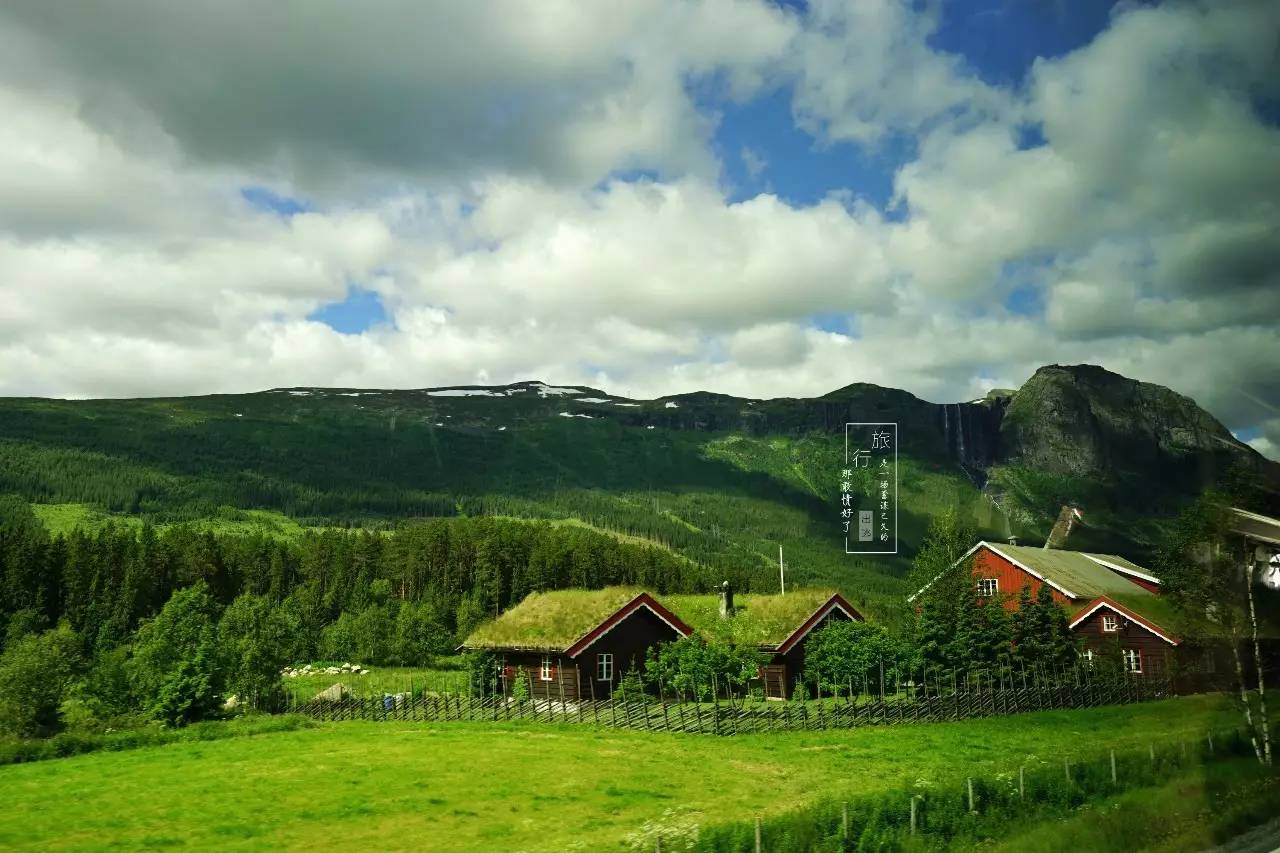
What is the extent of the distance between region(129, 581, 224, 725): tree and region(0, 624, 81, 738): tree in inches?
165

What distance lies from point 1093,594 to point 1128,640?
163 inches

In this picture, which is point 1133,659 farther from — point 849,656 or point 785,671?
point 785,671

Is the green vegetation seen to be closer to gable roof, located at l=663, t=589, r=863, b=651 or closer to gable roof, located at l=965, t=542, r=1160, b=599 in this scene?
gable roof, located at l=663, t=589, r=863, b=651

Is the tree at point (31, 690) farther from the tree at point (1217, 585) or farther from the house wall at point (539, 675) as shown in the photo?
the tree at point (1217, 585)

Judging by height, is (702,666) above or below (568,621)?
below

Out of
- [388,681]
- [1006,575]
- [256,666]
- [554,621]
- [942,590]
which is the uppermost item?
[1006,575]

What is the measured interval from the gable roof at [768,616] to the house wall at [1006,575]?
453 inches

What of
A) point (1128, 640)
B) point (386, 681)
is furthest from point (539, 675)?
point (1128, 640)

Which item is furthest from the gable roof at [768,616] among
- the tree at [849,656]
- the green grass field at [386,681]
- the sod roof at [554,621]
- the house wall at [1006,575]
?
the green grass field at [386,681]

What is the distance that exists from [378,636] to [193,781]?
2747 inches

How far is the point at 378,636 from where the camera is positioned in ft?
332

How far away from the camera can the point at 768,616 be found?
196ft

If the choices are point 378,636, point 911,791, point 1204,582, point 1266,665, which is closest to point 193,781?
point 911,791

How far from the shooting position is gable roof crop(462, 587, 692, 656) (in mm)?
54594
